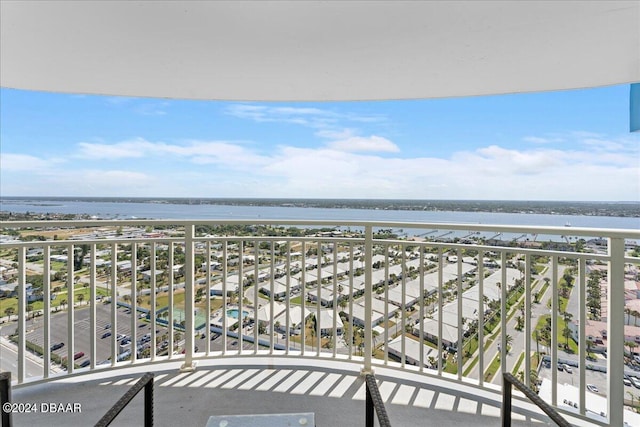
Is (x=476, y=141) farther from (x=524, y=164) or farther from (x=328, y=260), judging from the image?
(x=328, y=260)

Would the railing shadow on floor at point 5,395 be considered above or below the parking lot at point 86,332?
above

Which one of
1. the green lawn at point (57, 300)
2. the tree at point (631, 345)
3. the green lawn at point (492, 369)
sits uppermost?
the green lawn at point (57, 300)

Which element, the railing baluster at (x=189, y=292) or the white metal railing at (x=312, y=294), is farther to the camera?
the railing baluster at (x=189, y=292)

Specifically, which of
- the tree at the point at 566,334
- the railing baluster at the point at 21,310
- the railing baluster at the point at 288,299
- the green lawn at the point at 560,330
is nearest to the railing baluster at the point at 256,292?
the railing baluster at the point at 288,299

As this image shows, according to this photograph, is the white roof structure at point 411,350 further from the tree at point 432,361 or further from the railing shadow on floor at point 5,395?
the railing shadow on floor at point 5,395

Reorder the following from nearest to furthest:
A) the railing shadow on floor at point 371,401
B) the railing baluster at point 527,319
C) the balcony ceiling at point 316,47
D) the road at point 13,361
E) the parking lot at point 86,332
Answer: the railing shadow on floor at point 371,401
the balcony ceiling at point 316,47
the railing baluster at point 527,319
the road at point 13,361
the parking lot at point 86,332

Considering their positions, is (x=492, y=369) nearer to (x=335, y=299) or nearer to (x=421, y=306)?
(x=421, y=306)

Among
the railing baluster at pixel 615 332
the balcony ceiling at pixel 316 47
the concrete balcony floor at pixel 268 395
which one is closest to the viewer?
the balcony ceiling at pixel 316 47

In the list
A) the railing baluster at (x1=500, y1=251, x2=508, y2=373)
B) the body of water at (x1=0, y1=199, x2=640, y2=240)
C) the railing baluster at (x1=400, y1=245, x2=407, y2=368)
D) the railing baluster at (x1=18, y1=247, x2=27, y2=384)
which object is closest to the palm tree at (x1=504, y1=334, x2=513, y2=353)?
the railing baluster at (x1=500, y1=251, x2=508, y2=373)
